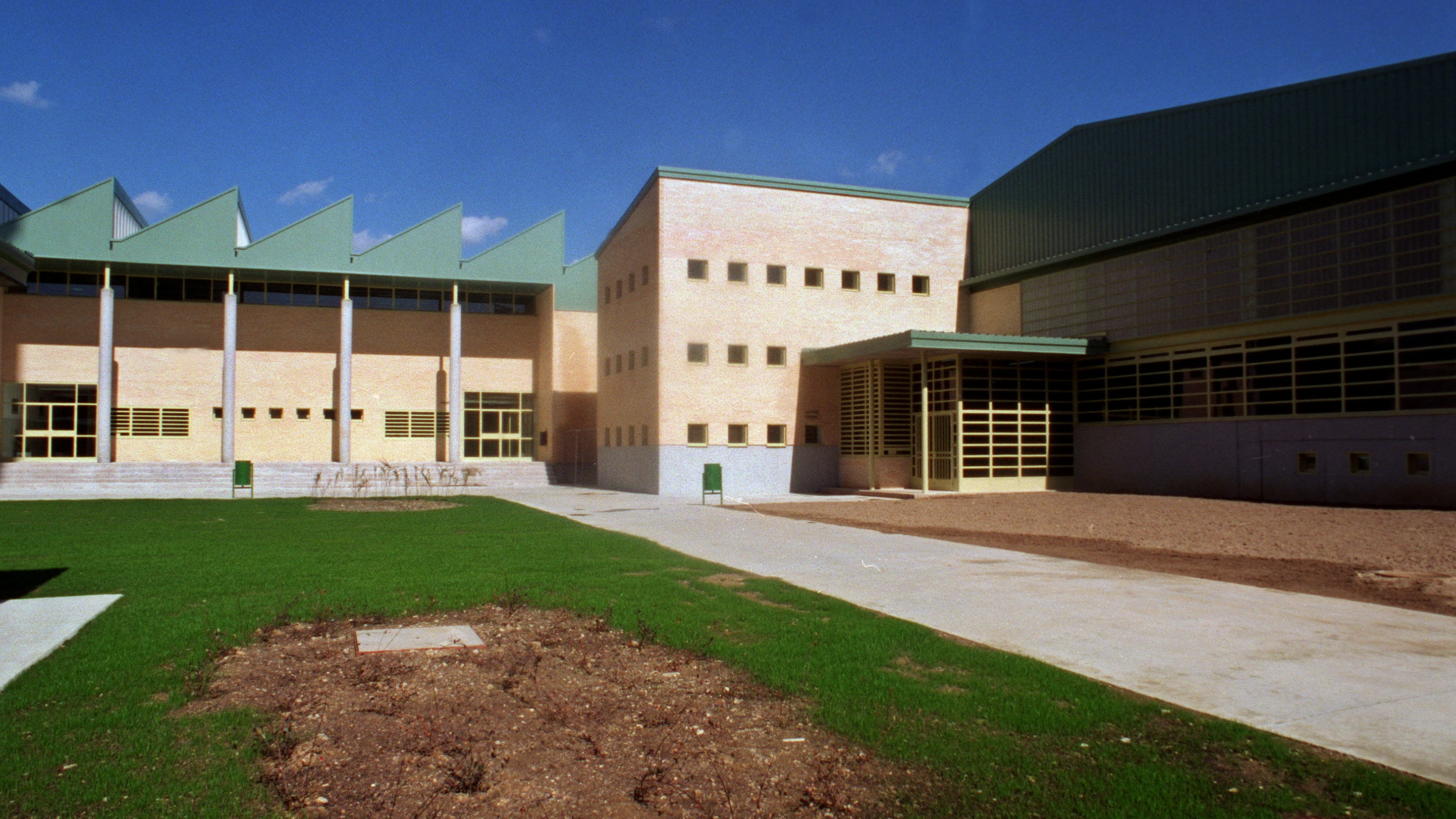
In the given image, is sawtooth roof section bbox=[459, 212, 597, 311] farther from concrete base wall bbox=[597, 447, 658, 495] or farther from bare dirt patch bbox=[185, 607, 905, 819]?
bare dirt patch bbox=[185, 607, 905, 819]

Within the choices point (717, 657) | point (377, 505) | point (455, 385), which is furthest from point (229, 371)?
point (717, 657)

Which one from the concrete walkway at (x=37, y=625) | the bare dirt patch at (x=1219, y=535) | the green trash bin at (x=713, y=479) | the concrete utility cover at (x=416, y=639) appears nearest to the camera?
the concrete walkway at (x=37, y=625)

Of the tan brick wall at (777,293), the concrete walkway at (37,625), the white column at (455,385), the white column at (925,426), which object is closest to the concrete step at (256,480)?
the white column at (455,385)

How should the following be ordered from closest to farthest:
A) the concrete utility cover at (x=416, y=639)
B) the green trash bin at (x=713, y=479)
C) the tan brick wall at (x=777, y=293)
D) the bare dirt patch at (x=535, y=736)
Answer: the bare dirt patch at (x=535, y=736), the concrete utility cover at (x=416, y=639), the green trash bin at (x=713, y=479), the tan brick wall at (x=777, y=293)

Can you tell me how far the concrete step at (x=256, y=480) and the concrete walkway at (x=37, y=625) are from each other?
75.8 ft

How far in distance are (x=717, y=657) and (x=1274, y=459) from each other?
21.2 m

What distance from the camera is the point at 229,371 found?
39875 mm

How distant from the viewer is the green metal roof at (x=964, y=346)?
27.0m

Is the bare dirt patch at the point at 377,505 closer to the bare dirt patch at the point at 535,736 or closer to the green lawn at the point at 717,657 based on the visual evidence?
the green lawn at the point at 717,657

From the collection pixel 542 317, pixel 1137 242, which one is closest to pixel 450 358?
pixel 542 317

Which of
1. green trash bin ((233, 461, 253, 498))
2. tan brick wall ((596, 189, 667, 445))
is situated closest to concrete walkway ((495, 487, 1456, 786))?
tan brick wall ((596, 189, 667, 445))

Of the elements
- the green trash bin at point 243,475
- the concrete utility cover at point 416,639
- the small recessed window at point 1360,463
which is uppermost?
the small recessed window at point 1360,463

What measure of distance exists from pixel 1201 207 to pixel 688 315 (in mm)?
15360

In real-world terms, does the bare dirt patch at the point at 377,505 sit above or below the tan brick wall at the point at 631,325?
below
